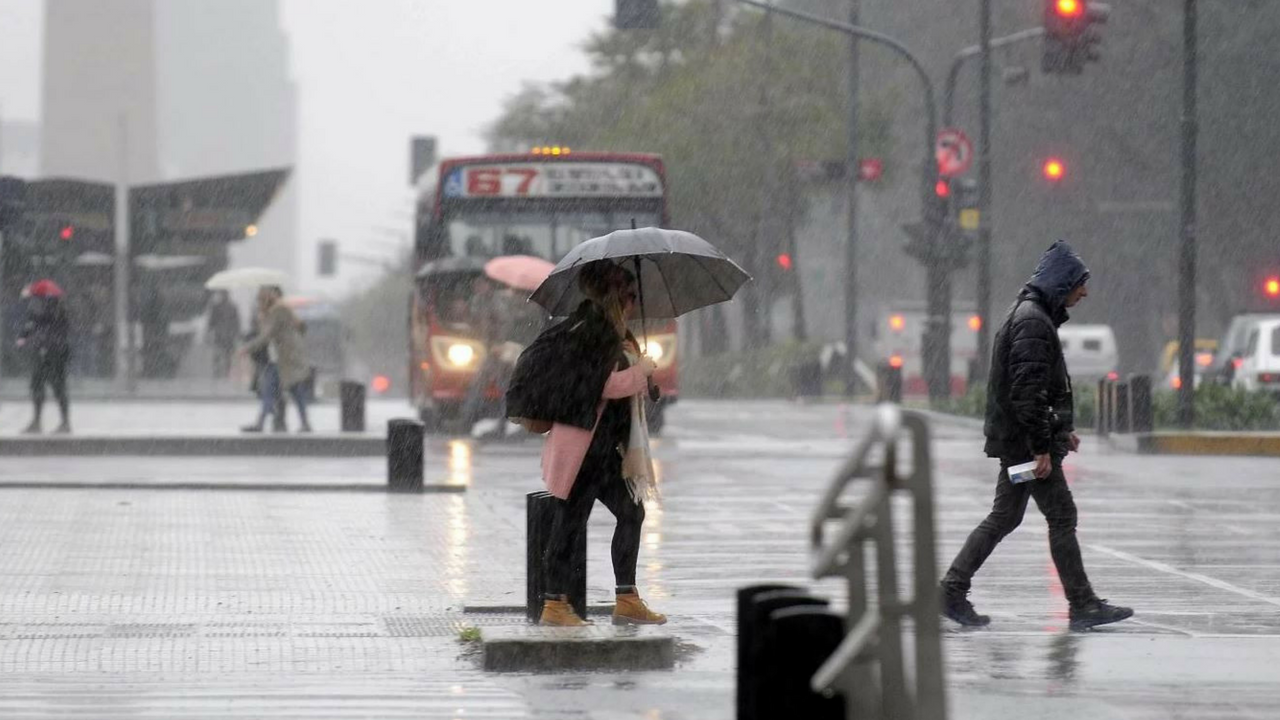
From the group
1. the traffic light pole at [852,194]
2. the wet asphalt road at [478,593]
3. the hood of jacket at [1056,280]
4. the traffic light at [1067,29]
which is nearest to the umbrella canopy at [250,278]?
the wet asphalt road at [478,593]

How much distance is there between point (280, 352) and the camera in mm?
26094

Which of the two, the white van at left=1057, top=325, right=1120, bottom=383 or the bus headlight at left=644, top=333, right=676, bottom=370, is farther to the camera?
the white van at left=1057, top=325, right=1120, bottom=383

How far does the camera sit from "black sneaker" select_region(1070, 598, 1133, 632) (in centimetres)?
1023

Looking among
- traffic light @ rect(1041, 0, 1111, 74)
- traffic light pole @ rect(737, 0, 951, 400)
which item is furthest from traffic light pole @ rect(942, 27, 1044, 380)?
traffic light @ rect(1041, 0, 1111, 74)

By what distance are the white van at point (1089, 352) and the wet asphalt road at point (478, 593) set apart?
27.9 metres

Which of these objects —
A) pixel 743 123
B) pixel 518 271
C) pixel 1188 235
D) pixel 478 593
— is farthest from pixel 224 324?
pixel 478 593

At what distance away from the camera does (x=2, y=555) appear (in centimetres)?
1323

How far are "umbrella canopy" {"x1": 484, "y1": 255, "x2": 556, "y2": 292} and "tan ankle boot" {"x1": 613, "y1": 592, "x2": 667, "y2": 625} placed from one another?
14430 millimetres

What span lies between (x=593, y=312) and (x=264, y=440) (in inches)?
570

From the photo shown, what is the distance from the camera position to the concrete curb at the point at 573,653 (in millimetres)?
8852

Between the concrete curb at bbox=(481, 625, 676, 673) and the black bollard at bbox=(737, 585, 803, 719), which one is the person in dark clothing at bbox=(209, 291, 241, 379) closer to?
the concrete curb at bbox=(481, 625, 676, 673)

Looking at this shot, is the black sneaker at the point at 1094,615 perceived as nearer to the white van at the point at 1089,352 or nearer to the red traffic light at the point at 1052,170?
the red traffic light at the point at 1052,170

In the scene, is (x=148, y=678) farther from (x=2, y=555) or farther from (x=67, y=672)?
(x=2, y=555)

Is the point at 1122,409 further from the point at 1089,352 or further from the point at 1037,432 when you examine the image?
the point at 1089,352
